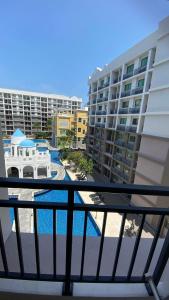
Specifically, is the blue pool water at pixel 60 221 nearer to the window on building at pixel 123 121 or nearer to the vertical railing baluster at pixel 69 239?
the vertical railing baluster at pixel 69 239

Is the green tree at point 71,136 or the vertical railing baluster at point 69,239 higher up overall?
the vertical railing baluster at point 69,239

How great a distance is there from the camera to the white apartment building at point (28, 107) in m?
10.1

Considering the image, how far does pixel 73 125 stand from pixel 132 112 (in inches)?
399

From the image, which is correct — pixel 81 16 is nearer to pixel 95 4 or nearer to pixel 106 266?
pixel 95 4

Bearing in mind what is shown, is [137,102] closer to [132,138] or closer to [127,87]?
[127,87]

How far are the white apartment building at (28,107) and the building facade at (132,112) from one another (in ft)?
18.0

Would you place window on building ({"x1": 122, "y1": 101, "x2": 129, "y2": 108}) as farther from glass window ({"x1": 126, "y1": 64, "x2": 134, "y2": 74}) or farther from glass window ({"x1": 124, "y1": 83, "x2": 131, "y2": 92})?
glass window ({"x1": 126, "y1": 64, "x2": 134, "y2": 74})

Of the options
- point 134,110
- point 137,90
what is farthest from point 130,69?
point 134,110

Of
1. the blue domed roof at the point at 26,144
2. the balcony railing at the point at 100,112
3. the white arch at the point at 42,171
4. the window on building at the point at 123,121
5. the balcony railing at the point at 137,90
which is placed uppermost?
the balcony railing at the point at 137,90

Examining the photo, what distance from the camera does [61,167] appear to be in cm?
1115

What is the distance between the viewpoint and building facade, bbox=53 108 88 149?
16516 mm

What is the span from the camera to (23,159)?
9000 mm

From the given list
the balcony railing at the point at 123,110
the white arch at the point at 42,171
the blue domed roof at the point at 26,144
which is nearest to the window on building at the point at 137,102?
the balcony railing at the point at 123,110

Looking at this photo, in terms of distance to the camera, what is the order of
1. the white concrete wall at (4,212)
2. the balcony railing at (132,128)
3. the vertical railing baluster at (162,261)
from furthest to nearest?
1. the balcony railing at (132,128)
2. the white concrete wall at (4,212)
3. the vertical railing baluster at (162,261)
